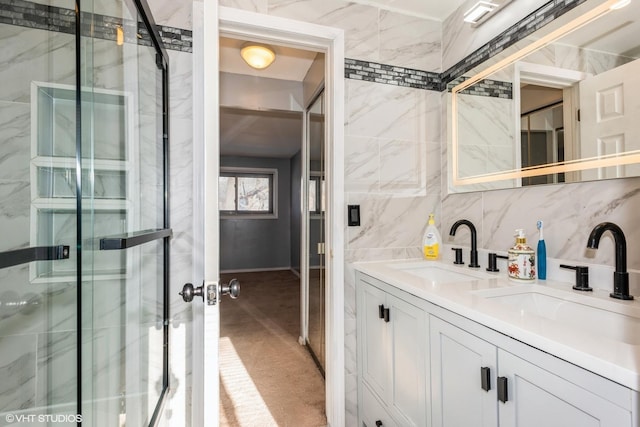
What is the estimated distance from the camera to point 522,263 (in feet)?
4.08

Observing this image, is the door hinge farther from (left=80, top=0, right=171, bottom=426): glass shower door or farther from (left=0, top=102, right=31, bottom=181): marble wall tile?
(left=0, top=102, right=31, bottom=181): marble wall tile

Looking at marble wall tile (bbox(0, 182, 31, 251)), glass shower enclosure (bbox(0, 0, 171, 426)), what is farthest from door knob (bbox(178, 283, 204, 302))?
marble wall tile (bbox(0, 182, 31, 251))

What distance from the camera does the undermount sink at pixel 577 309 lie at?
90cm

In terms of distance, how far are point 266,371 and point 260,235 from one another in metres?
4.26

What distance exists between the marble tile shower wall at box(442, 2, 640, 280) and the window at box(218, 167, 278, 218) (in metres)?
5.00

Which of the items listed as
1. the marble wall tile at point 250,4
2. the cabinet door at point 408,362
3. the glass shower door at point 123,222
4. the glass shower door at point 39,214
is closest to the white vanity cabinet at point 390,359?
the cabinet door at point 408,362

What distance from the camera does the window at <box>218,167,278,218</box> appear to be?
6188 millimetres

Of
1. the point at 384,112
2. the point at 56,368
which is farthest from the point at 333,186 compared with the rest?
the point at 56,368

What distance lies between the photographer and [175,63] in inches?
58.6

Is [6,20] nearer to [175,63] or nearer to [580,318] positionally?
[175,63]

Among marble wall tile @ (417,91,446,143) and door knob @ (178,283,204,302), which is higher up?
marble wall tile @ (417,91,446,143)

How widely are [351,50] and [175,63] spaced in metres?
0.93

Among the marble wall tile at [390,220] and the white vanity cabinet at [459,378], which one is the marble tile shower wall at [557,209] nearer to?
the marble wall tile at [390,220]

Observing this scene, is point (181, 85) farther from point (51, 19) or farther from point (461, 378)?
point (461, 378)
